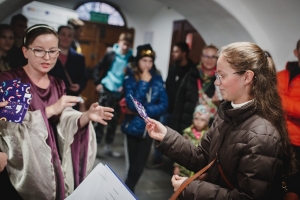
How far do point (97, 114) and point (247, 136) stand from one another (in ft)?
2.59

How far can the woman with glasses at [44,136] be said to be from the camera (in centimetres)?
144

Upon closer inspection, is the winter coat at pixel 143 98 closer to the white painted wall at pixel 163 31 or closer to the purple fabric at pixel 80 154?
the purple fabric at pixel 80 154

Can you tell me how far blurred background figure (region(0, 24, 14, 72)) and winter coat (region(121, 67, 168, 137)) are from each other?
99cm

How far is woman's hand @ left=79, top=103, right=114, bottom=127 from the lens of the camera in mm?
1521

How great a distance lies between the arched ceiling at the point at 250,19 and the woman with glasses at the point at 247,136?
1.55 m

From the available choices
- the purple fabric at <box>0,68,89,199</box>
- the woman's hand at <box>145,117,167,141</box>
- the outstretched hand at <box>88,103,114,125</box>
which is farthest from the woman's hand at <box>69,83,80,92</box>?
the woman's hand at <box>145,117,167,141</box>

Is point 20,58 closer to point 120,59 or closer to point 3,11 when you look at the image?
point 3,11

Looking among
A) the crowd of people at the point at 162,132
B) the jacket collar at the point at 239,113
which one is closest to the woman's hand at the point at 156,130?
the crowd of people at the point at 162,132

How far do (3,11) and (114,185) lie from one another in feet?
5.86

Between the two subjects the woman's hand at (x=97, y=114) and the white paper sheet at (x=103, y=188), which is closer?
the white paper sheet at (x=103, y=188)

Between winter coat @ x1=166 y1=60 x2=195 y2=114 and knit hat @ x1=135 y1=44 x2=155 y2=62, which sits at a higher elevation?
knit hat @ x1=135 y1=44 x2=155 y2=62

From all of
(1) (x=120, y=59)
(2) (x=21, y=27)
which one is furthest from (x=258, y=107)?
Result: (1) (x=120, y=59)

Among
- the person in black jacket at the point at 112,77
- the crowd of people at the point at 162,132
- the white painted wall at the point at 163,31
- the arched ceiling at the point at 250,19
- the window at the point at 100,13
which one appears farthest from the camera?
the window at the point at 100,13

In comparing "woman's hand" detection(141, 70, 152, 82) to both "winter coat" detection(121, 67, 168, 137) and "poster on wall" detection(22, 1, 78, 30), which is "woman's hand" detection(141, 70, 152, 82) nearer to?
"winter coat" detection(121, 67, 168, 137)
